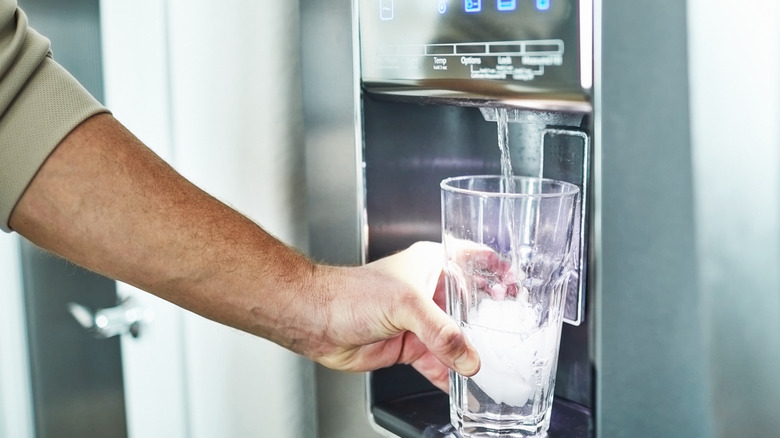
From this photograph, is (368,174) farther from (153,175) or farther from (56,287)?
(56,287)

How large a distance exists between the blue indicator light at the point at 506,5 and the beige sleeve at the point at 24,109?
1.19 ft

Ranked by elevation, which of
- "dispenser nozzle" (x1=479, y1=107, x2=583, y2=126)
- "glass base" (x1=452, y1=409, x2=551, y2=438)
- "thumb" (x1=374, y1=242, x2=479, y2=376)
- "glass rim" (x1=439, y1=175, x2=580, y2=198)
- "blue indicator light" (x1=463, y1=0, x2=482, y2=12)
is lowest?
"glass base" (x1=452, y1=409, x2=551, y2=438)

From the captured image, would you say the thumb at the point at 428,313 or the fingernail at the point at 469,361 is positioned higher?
the thumb at the point at 428,313

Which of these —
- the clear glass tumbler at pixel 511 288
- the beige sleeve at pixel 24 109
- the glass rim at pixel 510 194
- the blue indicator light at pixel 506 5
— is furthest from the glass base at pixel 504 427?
the beige sleeve at pixel 24 109

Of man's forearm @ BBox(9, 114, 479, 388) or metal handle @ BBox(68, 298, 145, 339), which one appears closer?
man's forearm @ BBox(9, 114, 479, 388)

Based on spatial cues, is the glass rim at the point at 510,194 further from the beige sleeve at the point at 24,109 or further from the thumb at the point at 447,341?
the beige sleeve at the point at 24,109

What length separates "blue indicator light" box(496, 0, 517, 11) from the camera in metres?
0.58

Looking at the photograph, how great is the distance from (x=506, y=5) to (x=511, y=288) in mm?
204

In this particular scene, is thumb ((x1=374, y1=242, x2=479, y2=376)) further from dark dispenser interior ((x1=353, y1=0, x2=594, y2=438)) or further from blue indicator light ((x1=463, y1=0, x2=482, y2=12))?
blue indicator light ((x1=463, y1=0, x2=482, y2=12))

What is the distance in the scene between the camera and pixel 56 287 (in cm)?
123

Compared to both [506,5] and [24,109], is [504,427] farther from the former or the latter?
[24,109]

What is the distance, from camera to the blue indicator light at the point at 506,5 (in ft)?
1.90

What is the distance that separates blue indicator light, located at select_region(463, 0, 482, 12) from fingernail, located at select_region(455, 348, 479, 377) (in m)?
0.25

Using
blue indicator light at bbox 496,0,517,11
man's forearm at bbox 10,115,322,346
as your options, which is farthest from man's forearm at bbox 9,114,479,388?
blue indicator light at bbox 496,0,517,11
